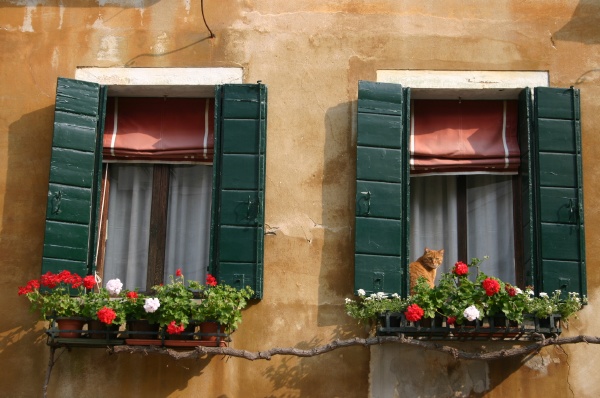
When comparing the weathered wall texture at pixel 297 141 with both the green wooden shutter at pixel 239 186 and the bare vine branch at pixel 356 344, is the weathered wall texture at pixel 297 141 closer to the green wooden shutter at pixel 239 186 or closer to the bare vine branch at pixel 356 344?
the green wooden shutter at pixel 239 186

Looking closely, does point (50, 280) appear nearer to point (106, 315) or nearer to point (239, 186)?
point (106, 315)

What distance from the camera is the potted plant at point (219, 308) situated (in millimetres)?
8055

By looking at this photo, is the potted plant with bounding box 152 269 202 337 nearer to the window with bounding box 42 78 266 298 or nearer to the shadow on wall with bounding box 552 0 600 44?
the window with bounding box 42 78 266 298

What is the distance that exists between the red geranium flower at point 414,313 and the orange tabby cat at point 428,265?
0.75 meters

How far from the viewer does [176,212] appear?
9.13m

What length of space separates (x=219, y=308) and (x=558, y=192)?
2.57 metres

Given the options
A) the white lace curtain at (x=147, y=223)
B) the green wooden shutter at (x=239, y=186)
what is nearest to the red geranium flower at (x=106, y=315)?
the green wooden shutter at (x=239, y=186)

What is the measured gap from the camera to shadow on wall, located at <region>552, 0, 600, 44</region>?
895 cm

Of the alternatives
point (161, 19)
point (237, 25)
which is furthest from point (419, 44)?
point (161, 19)

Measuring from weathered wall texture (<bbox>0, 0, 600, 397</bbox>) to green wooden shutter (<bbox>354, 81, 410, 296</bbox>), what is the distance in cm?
17

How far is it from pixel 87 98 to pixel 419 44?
2.52 metres

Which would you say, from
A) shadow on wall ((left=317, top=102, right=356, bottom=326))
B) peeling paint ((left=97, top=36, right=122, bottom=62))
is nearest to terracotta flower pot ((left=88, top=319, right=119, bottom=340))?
shadow on wall ((left=317, top=102, right=356, bottom=326))

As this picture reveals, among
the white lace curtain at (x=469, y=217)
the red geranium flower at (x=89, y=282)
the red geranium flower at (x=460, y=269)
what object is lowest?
the red geranium flower at (x=89, y=282)

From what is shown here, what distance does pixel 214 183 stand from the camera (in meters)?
8.67
